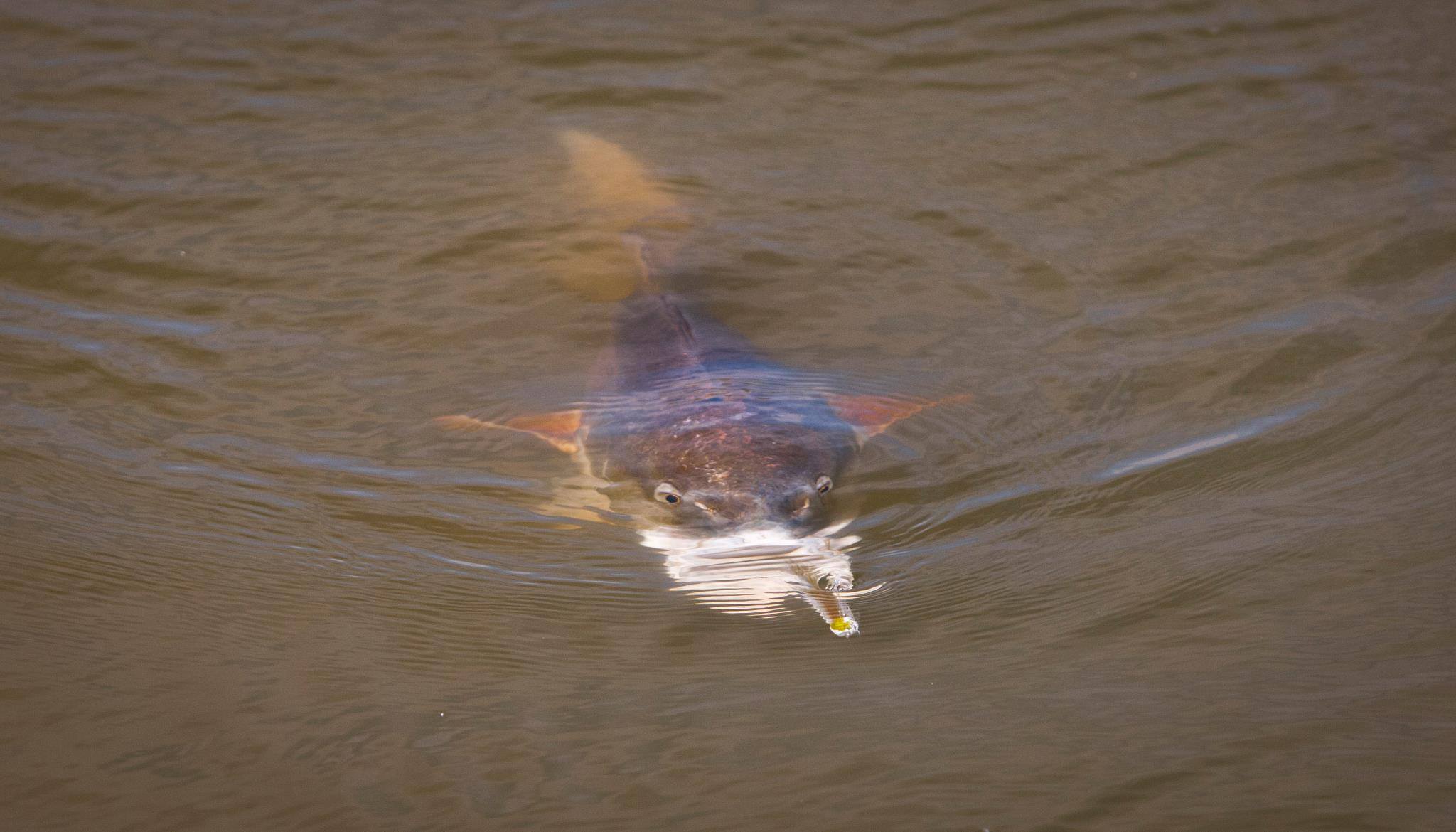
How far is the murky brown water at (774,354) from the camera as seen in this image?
8.46ft

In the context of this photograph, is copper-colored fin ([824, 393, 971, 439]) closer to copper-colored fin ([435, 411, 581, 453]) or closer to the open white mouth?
the open white mouth

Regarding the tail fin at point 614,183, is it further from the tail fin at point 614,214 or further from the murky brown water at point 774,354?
the murky brown water at point 774,354

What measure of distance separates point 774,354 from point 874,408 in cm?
60

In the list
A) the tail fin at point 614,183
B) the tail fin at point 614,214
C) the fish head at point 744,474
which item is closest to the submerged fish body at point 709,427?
the fish head at point 744,474

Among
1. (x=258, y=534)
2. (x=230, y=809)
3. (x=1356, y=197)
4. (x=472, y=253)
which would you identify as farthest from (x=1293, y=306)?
(x=230, y=809)

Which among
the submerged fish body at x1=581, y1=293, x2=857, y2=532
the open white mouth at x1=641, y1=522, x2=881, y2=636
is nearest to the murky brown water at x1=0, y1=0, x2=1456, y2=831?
the open white mouth at x1=641, y1=522, x2=881, y2=636

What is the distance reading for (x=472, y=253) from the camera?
540 centimetres

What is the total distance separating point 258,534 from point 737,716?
1.51 meters

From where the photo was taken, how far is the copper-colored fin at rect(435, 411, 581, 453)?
4074mm

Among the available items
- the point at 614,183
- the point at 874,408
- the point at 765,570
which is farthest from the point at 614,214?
→ the point at 765,570

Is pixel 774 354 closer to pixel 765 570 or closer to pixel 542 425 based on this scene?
pixel 542 425

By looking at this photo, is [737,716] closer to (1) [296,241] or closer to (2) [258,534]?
(2) [258,534]

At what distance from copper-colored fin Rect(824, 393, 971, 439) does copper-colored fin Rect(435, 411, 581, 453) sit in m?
0.86

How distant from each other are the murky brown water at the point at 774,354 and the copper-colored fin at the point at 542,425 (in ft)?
0.31
